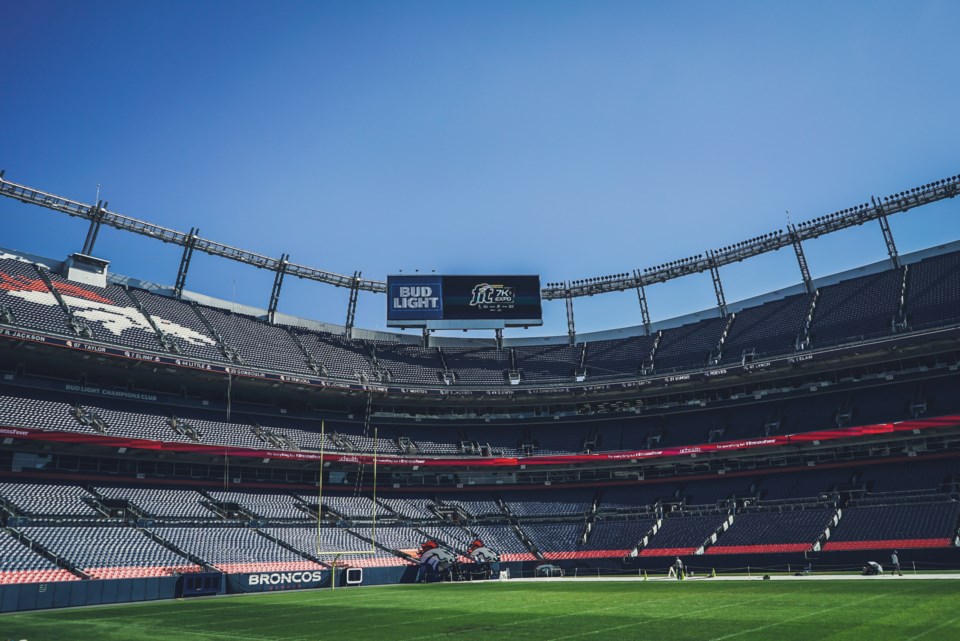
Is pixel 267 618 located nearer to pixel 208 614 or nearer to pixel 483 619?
pixel 208 614

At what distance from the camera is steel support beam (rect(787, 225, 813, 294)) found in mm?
58156

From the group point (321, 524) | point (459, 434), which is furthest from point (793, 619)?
point (459, 434)

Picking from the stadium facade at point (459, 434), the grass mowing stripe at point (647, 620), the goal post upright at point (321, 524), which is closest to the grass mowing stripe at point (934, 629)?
the grass mowing stripe at point (647, 620)

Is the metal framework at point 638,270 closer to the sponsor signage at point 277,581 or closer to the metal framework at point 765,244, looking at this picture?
the metal framework at point 765,244

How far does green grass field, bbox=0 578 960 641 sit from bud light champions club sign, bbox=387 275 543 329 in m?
36.8

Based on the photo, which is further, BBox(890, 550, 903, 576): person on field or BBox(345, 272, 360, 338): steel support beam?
BBox(345, 272, 360, 338): steel support beam

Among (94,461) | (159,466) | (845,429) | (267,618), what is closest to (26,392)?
(94,461)

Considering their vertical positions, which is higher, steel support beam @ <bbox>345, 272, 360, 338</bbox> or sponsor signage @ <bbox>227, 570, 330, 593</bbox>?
steel support beam @ <bbox>345, 272, 360, 338</bbox>

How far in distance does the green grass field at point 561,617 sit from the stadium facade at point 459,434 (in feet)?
35.5

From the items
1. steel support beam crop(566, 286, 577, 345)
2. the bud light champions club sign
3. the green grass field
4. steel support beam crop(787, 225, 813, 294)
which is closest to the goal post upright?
the bud light champions club sign

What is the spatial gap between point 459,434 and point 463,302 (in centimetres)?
1314

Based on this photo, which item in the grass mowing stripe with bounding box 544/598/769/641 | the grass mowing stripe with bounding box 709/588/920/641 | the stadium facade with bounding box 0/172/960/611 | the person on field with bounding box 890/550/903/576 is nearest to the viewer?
the grass mowing stripe with bounding box 709/588/920/641

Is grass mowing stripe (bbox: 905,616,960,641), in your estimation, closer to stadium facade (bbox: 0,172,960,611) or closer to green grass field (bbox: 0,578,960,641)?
green grass field (bbox: 0,578,960,641)

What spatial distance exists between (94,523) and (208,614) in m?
19.7
